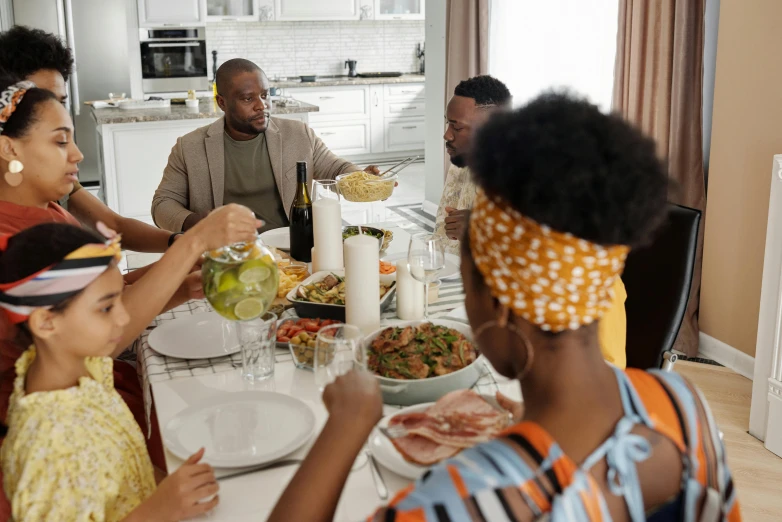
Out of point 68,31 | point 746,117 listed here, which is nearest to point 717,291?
point 746,117

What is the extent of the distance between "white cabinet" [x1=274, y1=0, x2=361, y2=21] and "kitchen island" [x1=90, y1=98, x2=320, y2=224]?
275cm

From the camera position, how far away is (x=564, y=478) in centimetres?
87

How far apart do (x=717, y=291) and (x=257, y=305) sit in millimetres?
2547

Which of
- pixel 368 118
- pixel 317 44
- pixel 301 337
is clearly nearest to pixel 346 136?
pixel 368 118

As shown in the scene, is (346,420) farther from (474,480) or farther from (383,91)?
(383,91)

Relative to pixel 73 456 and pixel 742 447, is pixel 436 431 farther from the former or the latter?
pixel 742 447

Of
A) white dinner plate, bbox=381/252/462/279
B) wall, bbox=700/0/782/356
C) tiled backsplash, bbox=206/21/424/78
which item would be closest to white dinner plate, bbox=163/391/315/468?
white dinner plate, bbox=381/252/462/279

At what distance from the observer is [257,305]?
1537 millimetres

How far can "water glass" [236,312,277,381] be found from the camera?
157cm

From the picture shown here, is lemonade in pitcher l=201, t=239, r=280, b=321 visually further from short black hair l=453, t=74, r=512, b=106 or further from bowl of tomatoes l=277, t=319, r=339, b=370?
short black hair l=453, t=74, r=512, b=106

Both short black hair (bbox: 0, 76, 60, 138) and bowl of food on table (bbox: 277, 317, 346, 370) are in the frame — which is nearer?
bowl of food on table (bbox: 277, 317, 346, 370)

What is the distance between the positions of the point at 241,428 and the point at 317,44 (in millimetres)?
7613

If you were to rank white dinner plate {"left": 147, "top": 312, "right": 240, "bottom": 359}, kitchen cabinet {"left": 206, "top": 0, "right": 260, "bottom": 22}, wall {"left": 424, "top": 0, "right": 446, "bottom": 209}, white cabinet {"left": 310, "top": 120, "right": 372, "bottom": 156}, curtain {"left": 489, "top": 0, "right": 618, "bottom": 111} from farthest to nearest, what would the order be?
1. white cabinet {"left": 310, "top": 120, "right": 372, "bottom": 156}
2. kitchen cabinet {"left": 206, "top": 0, "right": 260, "bottom": 22}
3. wall {"left": 424, "top": 0, "right": 446, "bottom": 209}
4. curtain {"left": 489, "top": 0, "right": 618, "bottom": 111}
5. white dinner plate {"left": 147, "top": 312, "right": 240, "bottom": 359}

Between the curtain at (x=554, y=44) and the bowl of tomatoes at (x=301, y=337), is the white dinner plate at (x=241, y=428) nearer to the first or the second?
the bowl of tomatoes at (x=301, y=337)
